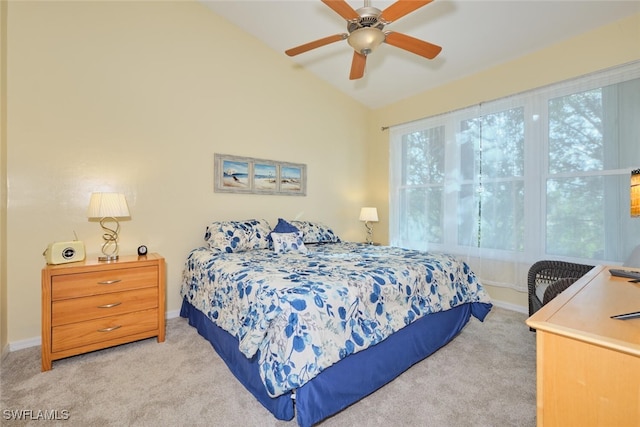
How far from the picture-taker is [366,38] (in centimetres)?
190

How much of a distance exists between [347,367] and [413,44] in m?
2.18

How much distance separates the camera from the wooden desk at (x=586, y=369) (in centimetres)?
79

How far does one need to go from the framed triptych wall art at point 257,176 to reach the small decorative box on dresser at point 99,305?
47.6 inches

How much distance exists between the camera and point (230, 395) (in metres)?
1.69

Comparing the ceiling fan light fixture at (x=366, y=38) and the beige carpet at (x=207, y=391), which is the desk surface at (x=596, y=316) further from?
the ceiling fan light fixture at (x=366, y=38)

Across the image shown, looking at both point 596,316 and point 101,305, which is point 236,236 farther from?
point 596,316

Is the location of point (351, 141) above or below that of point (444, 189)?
above

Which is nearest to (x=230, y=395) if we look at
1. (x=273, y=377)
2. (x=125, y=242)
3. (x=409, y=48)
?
(x=273, y=377)

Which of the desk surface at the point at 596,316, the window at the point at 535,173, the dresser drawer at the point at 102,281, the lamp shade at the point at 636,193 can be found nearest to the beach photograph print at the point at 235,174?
the dresser drawer at the point at 102,281

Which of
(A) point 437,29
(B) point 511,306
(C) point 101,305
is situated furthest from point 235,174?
(B) point 511,306

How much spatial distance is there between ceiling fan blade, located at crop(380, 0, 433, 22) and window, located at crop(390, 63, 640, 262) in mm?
2105

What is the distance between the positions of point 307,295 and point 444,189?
2859 mm

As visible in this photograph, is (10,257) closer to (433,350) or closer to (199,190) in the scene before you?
(199,190)
